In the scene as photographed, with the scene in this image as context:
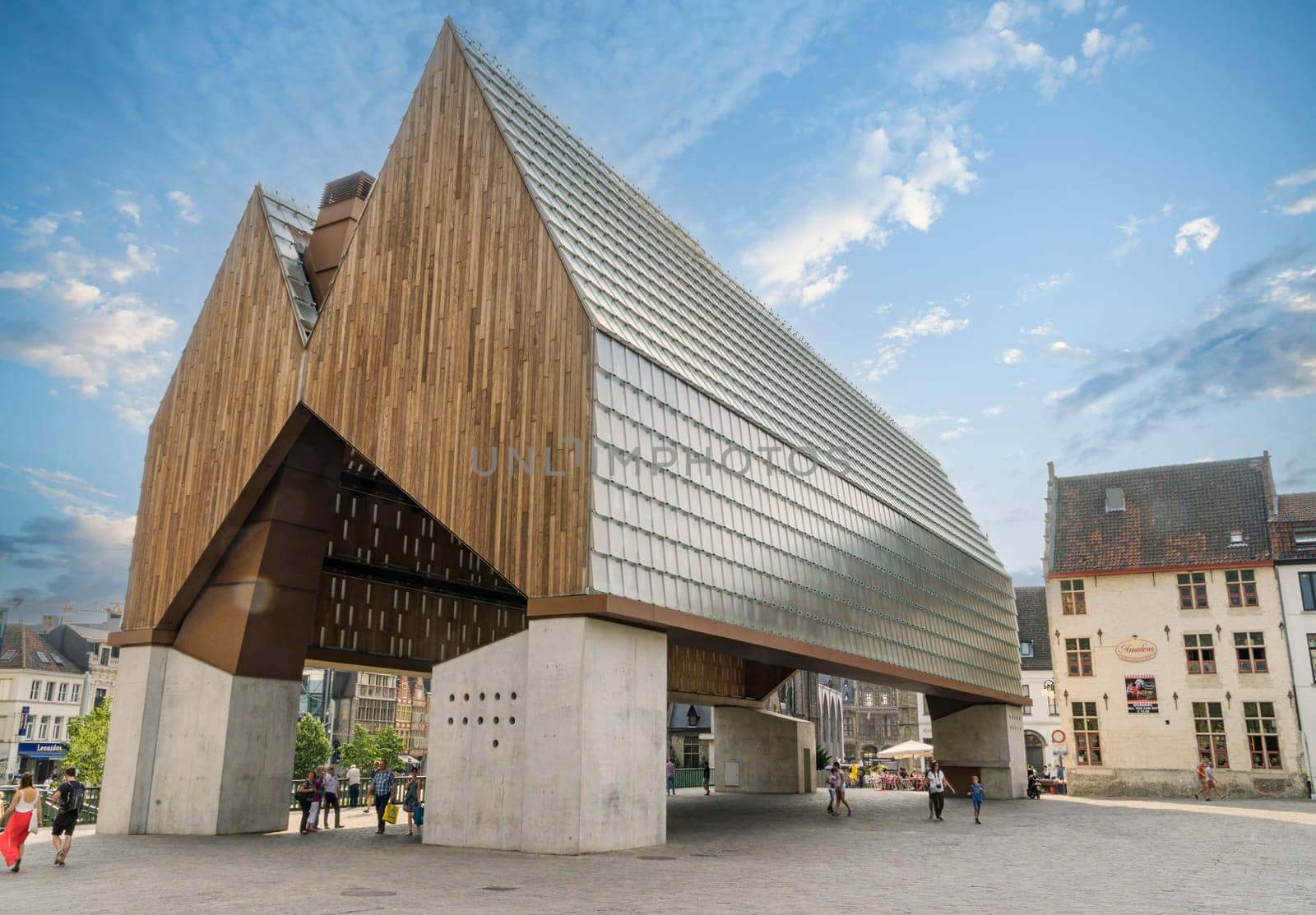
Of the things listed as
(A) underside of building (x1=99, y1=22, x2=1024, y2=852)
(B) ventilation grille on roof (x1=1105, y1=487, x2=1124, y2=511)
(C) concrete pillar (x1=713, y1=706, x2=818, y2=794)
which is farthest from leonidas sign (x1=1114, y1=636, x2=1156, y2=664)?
(A) underside of building (x1=99, y1=22, x2=1024, y2=852)

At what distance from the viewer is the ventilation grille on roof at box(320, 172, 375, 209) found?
99.8ft

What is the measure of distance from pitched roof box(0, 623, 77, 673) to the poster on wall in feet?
267

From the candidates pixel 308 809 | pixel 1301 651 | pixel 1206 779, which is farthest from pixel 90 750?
pixel 1301 651

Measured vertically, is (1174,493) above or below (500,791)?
above

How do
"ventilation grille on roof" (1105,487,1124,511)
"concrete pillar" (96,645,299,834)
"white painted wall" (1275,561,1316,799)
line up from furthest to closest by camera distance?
"ventilation grille on roof" (1105,487,1124,511) < "white painted wall" (1275,561,1316,799) < "concrete pillar" (96,645,299,834)

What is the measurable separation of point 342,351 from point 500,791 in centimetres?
1254

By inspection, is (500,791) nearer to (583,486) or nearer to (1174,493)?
(583,486)

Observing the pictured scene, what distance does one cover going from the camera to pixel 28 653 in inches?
3258

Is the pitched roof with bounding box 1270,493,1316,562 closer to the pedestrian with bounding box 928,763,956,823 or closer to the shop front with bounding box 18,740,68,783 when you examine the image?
the pedestrian with bounding box 928,763,956,823

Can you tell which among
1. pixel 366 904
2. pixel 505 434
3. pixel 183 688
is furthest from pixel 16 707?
pixel 366 904

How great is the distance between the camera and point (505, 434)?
23.4 metres

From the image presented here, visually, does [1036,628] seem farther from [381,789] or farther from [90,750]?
[90,750]

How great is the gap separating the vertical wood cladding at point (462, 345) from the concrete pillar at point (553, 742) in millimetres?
1678

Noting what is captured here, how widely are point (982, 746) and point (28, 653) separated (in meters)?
75.9
